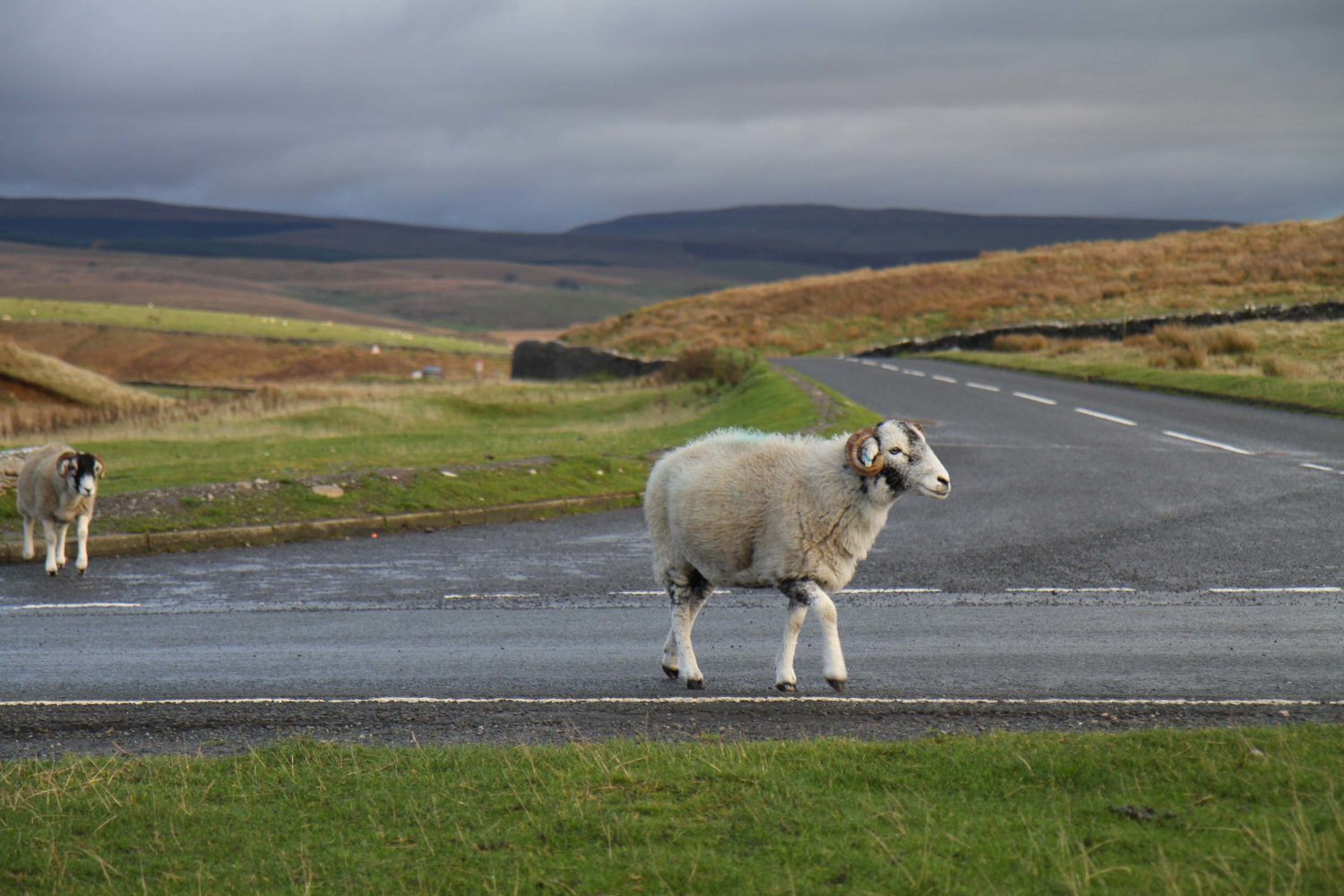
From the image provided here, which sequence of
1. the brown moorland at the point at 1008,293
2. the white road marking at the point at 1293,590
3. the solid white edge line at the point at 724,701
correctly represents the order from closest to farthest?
the solid white edge line at the point at 724,701, the white road marking at the point at 1293,590, the brown moorland at the point at 1008,293

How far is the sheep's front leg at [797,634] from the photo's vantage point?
8539mm

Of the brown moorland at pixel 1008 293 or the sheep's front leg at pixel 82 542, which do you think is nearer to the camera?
the sheep's front leg at pixel 82 542

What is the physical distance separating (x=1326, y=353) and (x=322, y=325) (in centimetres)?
12534

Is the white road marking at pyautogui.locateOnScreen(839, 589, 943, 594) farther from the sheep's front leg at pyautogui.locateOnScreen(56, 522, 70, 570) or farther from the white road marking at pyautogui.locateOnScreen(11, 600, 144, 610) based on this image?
the sheep's front leg at pyautogui.locateOnScreen(56, 522, 70, 570)

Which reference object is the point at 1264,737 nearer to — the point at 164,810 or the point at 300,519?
the point at 164,810

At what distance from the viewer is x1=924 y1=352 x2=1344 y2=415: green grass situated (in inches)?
1145

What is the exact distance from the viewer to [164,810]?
620 cm

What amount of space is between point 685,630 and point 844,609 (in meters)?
3.03

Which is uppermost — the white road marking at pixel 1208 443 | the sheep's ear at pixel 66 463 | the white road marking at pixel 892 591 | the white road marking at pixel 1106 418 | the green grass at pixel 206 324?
the sheep's ear at pixel 66 463

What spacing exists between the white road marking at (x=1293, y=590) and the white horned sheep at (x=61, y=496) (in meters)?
11.8

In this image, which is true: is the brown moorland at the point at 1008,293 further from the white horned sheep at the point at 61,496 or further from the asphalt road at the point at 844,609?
the white horned sheep at the point at 61,496

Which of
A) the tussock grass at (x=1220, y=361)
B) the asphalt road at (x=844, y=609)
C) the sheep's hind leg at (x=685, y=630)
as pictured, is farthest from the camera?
the tussock grass at (x=1220, y=361)

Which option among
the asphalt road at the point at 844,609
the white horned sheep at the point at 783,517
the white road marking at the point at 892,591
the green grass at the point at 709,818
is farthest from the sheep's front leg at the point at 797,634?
the white road marking at the point at 892,591

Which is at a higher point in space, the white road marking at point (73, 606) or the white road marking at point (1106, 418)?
the white road marking at point (1106, 418)
